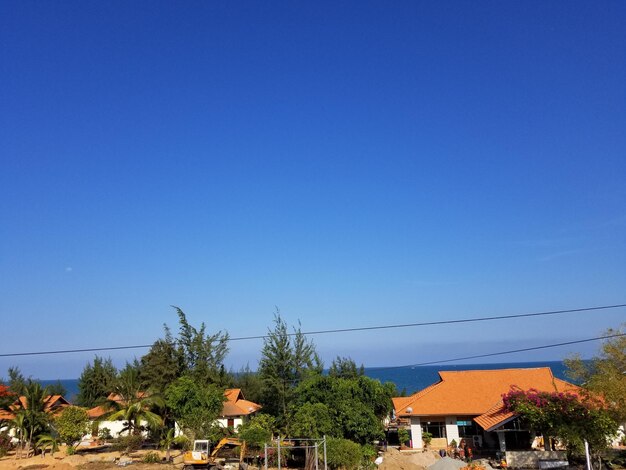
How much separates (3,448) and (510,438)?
37.6 meters

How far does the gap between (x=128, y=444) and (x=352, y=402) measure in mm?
17252

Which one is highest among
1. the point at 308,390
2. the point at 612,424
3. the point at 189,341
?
the point at 189,341

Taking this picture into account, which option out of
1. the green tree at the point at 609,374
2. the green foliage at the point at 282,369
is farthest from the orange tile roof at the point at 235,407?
the green tree at the point at 609,374

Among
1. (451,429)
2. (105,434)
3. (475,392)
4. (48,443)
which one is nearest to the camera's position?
(451,429)

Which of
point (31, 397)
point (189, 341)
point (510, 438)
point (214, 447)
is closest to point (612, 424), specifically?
point (510, 438)

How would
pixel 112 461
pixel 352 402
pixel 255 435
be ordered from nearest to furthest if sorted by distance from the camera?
pixel 255 435
pixel 352 402
pixel 112 461

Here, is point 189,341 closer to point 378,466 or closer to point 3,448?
point 3,448

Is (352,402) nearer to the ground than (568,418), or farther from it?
farther from it

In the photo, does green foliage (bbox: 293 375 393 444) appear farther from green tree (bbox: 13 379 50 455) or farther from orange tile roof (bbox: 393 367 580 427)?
green tree (bbox: 13 379 50 455)

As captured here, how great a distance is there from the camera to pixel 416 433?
37344 millimetres

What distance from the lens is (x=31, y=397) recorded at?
130 feet

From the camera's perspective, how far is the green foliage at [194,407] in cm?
3428

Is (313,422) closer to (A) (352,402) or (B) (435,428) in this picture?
(A) (352,402)

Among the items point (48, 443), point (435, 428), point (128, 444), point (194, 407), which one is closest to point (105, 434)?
point (48, 443)
